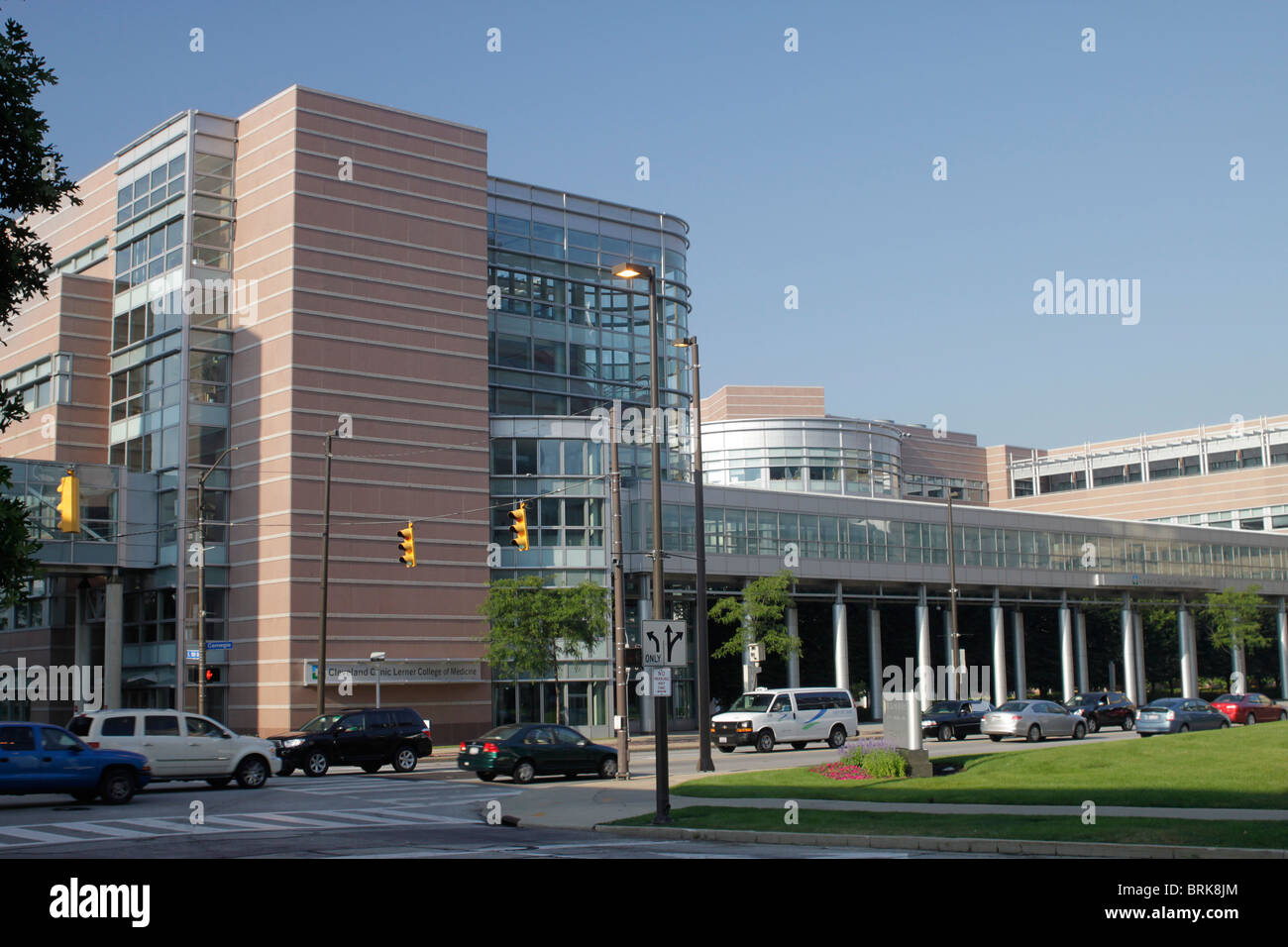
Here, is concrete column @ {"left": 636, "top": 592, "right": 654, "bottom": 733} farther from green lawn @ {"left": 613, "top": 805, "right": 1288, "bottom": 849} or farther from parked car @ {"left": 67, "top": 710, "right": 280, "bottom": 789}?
green lawn @ {"left": 613, "top": 805, "right": 1288, "bottom": 849}

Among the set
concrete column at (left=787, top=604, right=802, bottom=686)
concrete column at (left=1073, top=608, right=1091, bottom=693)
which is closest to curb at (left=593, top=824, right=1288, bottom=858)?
concrete column at (left=787, top=604, right=802, bottom=686)

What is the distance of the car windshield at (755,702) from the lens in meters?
43.8

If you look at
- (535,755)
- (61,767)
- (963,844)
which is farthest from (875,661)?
(963,844)

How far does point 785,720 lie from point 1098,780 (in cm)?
2043

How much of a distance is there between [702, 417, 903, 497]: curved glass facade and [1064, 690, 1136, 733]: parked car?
156ft

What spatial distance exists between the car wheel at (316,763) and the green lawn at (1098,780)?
11.3 m

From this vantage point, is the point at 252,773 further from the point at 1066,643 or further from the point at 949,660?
the point at 1066,643

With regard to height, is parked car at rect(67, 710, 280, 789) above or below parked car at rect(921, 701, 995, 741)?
above

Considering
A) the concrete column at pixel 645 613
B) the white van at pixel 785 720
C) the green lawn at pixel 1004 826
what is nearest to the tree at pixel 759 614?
the concrete column at pixel 645 613

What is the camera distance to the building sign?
1852 inches

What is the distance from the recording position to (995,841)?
15828 millimetres

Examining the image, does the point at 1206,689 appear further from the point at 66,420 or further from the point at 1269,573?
the point at 66,420

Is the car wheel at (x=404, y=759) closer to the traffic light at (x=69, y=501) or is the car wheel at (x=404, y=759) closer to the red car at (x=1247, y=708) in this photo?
the traffic light at (x=69, y=501)
